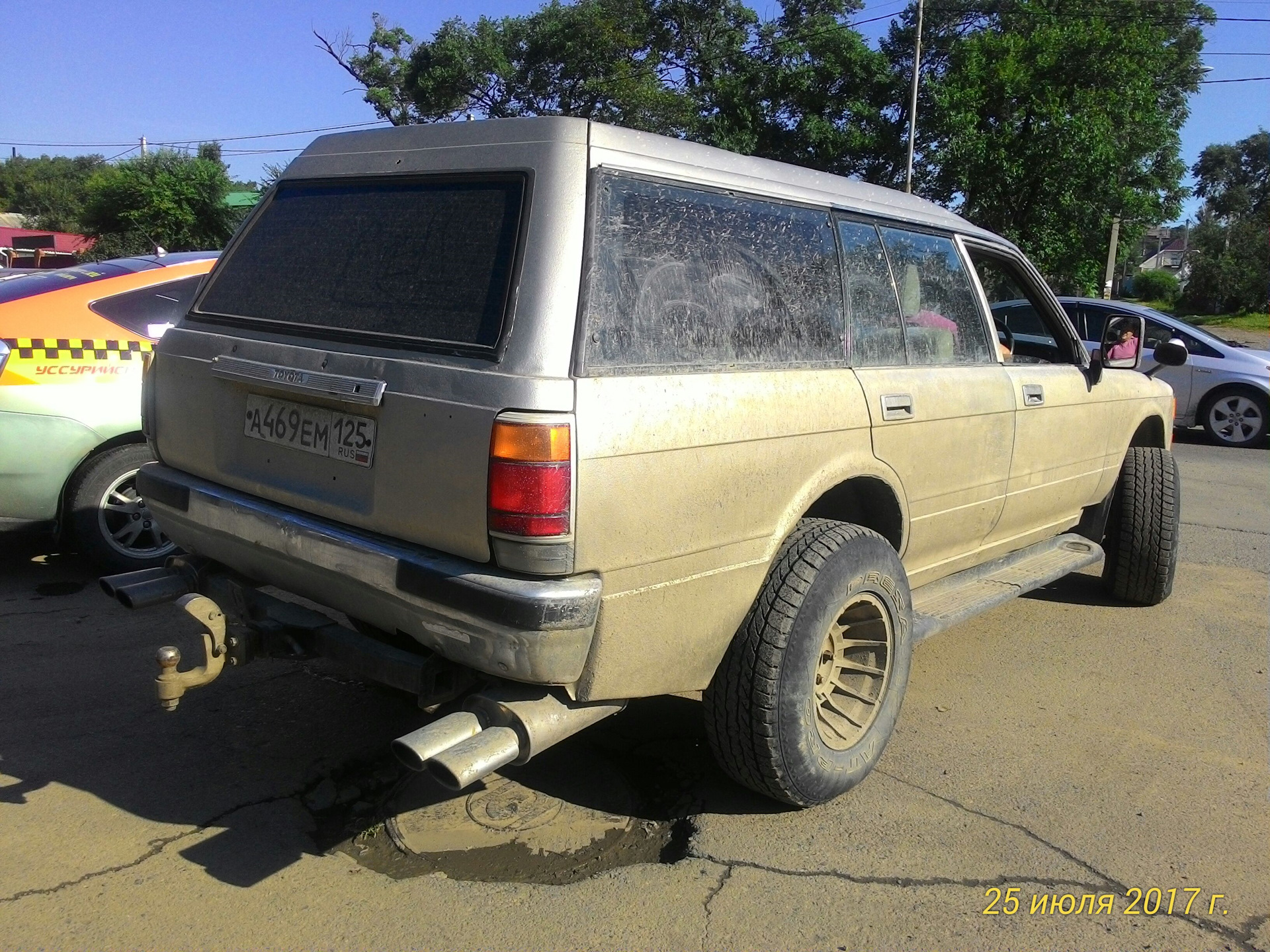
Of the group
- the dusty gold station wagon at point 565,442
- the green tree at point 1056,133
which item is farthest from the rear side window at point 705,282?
the green tree at point 1056,133

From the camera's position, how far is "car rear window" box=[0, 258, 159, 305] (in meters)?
4.79

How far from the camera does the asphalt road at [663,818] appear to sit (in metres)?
2.58

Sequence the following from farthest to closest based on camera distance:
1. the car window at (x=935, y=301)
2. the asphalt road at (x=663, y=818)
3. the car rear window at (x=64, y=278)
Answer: the car rear window at (x=64, y=278) → the car window at (x=935, y=301) → the asphalt road at (x=663, y=818)

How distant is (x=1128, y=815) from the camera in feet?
10.5

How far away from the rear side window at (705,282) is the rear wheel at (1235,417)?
1042cm

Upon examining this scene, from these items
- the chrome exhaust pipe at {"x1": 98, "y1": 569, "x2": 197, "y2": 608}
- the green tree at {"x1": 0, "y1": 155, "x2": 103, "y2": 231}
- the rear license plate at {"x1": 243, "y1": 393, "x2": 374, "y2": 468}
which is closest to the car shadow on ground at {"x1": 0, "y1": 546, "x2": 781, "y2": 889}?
the chrome exhaust pipe at {"x1": 98, "y1": 569, "x2": 197, "y2": 608}

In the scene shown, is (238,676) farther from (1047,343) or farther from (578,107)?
(578,107)

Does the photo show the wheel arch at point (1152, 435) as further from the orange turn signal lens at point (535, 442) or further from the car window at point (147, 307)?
the car window at point (147, 307)

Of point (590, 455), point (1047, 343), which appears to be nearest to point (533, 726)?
point (590, 455)

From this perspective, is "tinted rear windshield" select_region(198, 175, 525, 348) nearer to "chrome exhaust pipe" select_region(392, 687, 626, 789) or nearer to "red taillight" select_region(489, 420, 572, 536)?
"red taillight" select_region(489, 420, 572, 536)

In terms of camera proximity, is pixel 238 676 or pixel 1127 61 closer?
pixel 238 676

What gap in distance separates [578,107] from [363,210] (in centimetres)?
2695

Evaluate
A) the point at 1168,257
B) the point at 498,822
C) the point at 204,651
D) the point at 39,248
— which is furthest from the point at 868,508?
the point at 1168,257
